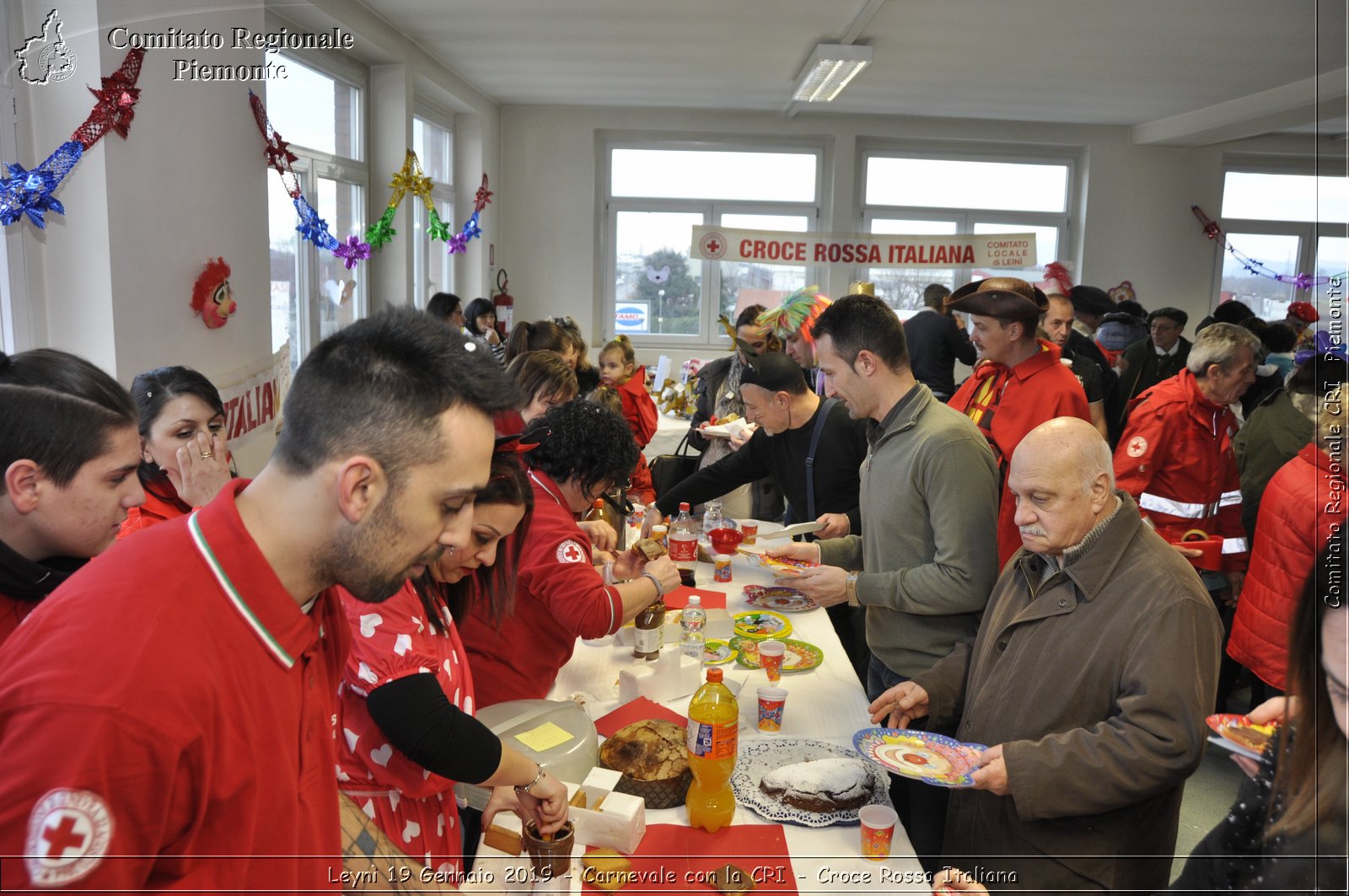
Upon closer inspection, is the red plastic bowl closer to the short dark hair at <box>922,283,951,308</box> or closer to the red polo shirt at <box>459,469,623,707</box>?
the red polo shirt at <box>459,469,623,707</box>

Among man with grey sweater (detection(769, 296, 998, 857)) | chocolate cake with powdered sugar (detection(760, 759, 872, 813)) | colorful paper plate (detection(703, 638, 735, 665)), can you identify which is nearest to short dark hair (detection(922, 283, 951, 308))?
man with grey sweater (detection(769, 296, 998, 857))

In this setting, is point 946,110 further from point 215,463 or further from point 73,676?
point 73,676

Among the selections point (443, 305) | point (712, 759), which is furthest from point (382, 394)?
point (443, 305)

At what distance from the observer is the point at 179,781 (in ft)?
2.91

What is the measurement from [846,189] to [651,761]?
8.96 metres

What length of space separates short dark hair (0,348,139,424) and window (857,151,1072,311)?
926 cm

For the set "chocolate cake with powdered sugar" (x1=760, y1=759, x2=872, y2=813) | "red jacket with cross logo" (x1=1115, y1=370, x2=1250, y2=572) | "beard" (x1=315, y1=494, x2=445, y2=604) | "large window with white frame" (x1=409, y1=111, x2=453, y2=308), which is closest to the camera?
"beard" (x1=315, y1=494, x2=445, y2=604)

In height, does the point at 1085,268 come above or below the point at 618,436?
above

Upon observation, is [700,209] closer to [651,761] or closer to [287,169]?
[287,169]

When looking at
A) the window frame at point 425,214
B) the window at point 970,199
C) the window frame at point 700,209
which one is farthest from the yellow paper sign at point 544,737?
the window at point 970,199

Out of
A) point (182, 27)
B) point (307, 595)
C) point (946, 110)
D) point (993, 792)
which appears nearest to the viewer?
point (307, 595)

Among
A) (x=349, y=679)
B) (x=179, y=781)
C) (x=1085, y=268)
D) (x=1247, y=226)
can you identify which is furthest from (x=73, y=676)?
(x=1247, y=226)

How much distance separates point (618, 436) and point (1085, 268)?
368 inches

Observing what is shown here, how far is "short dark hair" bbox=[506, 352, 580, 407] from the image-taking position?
359 cm
